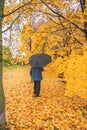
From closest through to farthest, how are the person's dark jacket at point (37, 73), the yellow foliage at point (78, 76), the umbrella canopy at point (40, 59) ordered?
the yellow foliage at point (78, 76)
the umbrella canopy at point (40, 59)
the person's dark jacket at point (37, 73)

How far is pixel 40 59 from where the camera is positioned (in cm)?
1091

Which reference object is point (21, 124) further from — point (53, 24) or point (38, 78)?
point (53, 24)

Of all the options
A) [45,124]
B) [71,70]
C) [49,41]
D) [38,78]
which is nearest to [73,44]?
[49,41]

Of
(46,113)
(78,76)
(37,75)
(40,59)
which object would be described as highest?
(40,59)

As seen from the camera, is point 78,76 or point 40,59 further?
point 40,59

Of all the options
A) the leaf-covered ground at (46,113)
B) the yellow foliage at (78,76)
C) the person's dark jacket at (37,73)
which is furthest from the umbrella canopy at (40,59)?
the yellow foliage at (78,76)

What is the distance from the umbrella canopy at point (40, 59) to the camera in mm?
10672

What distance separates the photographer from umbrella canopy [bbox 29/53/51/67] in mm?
10672

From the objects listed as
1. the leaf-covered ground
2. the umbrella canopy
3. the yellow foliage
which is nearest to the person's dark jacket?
the umbrella canopy

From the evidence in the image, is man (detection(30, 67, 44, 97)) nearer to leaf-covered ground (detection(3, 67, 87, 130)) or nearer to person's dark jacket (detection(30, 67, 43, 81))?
person's dark jacket (detection(30, 67, 43, 81))

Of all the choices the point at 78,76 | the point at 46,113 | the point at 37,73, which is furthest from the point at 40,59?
the point at 78,76

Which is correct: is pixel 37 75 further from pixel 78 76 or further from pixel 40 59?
pixel 78 76

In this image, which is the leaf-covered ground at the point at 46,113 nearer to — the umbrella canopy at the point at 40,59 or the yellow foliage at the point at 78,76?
the yellow foliage at the point at 78,76

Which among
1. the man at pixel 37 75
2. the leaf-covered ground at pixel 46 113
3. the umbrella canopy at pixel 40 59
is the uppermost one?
the umbrella canopy at pixel 40 59
